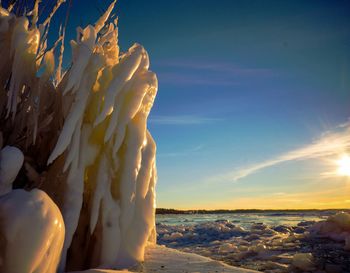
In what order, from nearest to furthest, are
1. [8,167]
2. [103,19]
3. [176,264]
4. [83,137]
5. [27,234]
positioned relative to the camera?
[27,234] < [8,167] < [83,137] < [176,264] < [103,19]

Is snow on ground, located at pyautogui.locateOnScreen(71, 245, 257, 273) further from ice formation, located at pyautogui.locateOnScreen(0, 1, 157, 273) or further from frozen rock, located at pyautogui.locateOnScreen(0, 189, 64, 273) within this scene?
frozen rock, located at pyautogui.locateOnScreen(0, 189, 64, 273)

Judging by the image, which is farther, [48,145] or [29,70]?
[48,145]

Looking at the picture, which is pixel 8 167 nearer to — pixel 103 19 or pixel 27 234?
pixel 27 234

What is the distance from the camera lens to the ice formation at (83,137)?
218 cm

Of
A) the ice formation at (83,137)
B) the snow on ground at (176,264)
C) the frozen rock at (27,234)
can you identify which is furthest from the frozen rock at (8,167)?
the snow on ground at (176,264)

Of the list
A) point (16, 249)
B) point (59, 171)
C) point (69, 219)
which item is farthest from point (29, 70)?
point (16, 249)

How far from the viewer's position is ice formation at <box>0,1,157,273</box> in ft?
7.14

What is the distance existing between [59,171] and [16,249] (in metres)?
0.82

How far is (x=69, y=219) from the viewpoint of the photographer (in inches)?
81.6

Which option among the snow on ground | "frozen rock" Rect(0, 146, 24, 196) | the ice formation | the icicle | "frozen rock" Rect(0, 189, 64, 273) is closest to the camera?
"frozen rock" Rect(0, 189, 64, 273)

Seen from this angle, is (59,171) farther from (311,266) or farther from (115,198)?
(311,266)

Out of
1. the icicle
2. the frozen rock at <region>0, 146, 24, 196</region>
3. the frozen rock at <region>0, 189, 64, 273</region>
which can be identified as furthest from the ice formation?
the frozen rock at <region>0, 189, 64, 273</region>

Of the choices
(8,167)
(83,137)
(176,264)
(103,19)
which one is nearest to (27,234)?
(8,167)

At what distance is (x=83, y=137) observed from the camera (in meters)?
2.31
